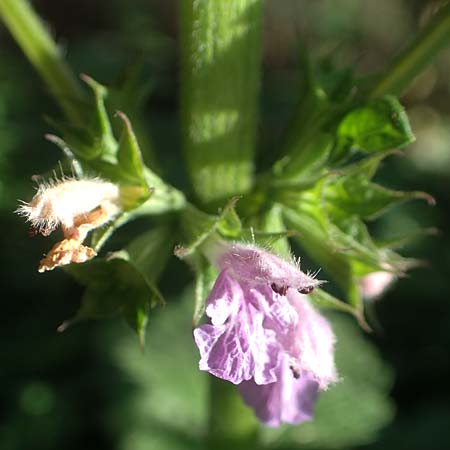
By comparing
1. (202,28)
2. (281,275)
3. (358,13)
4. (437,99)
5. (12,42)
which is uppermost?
(202,28)

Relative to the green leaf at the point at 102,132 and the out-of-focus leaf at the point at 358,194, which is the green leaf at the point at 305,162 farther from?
the green leaf at the point at 102,132

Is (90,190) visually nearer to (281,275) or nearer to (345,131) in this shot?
(281,275)

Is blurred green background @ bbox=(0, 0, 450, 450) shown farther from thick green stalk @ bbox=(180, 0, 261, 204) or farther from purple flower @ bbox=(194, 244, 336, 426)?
purple flower @ bbox=(194, 244, 336, 426)

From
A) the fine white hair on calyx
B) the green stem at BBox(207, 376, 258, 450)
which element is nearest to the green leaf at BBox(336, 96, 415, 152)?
the fine white hair on calyx

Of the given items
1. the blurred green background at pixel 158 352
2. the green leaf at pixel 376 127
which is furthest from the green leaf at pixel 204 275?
the blurred green background at pixel 158 352

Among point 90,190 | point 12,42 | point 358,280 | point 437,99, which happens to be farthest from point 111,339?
point 437,99
